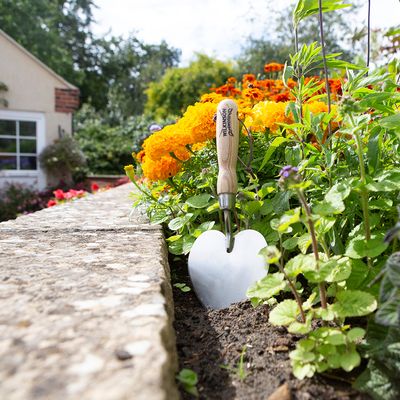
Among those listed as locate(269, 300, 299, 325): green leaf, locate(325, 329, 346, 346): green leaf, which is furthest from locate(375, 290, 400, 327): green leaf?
locate(269, 300, 299, 325): green leaf

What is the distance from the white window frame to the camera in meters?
8.53

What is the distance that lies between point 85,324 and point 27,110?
8703mm

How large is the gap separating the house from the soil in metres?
8.28

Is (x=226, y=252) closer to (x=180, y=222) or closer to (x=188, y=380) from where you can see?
(x=180, y=222)

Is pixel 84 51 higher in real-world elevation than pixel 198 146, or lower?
higher

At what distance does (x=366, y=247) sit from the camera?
1.06 meters

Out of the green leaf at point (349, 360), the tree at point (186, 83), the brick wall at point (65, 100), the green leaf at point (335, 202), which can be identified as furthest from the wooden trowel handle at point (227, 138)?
the tree at point (186, 83)

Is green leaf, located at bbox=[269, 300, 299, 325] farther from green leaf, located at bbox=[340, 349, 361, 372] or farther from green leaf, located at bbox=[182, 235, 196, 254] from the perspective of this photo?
green leaf, located at bbox=[182, 235, 196, 254]

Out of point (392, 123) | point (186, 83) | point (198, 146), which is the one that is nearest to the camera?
point (392, 123)

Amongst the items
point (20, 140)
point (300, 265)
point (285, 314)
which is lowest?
point (285, 314)

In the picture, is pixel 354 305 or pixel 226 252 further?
pixel 226 252

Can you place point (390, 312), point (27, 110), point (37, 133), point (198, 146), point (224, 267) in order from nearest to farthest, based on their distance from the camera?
point (390, 312) → point (224, 267) → point (198, 146) → point (27, 110) → point (37, 133)

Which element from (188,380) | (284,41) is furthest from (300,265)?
(284,41)

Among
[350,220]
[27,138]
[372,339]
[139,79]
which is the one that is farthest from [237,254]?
[139,79]
